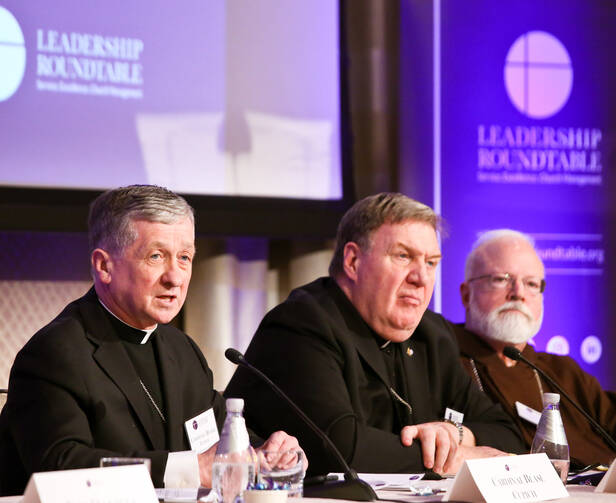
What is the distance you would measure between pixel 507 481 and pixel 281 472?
0.49 metres

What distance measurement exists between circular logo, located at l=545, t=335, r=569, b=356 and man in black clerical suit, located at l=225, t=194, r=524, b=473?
6.83ft

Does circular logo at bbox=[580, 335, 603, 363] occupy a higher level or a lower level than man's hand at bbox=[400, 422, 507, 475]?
lower

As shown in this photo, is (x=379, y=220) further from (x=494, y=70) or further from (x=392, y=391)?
(x=494, y=70)

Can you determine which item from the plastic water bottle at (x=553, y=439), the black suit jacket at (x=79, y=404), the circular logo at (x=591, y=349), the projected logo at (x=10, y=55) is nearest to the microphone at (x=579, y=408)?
Answer: the plastic water bottle at (x=553, y=439)

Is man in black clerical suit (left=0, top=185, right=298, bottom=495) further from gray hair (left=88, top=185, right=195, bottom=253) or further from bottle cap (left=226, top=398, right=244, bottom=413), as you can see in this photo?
bottle cap (left=226, top=398, right=244, bottom=413)

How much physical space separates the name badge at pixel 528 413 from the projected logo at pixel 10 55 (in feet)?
8.47

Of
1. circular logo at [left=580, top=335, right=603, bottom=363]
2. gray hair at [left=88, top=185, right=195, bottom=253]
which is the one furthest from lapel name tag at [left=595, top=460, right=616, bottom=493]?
circular logo at [left=580, top=335, right=603, bottom=363]

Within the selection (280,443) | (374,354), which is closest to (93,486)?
(280,443)

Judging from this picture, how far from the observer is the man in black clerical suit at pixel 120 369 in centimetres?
232

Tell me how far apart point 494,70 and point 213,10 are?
5.56ft

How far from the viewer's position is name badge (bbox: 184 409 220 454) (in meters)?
2.71

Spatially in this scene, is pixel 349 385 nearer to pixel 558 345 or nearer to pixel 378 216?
pixel 378 216

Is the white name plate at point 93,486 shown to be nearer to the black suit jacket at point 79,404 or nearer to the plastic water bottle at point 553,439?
the black suit jacket at point 79,404

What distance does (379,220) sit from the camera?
10.8 ft
